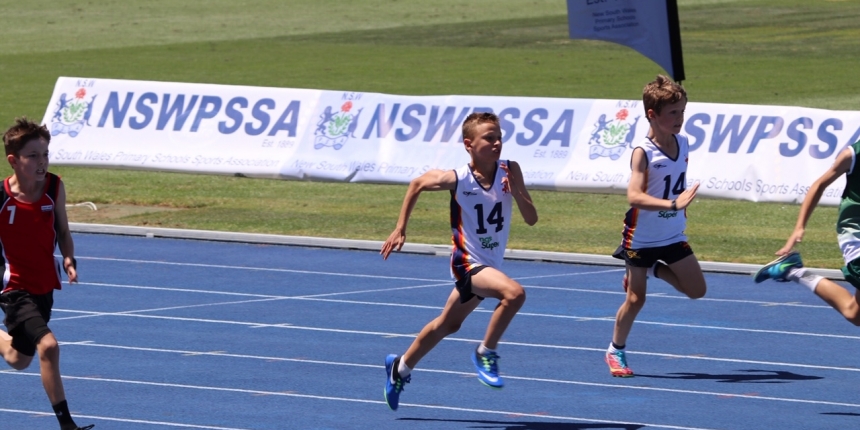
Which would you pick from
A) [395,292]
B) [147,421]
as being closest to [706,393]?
[147,421]

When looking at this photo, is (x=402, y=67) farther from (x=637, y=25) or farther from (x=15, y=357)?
(x=15, y=357)

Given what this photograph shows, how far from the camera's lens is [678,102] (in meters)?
9.79

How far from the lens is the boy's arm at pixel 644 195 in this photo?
365 inches

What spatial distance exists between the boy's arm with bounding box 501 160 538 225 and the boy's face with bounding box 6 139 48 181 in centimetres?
255

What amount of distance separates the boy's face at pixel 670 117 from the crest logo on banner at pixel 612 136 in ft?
31.4

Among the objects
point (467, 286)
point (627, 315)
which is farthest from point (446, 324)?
point (627, 315)

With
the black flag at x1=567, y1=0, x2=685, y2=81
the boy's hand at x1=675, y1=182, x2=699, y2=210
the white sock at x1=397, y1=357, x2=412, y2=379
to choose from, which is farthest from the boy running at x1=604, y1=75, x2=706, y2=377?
the black flag at x1=567, y1=0, x2=685, y2=81

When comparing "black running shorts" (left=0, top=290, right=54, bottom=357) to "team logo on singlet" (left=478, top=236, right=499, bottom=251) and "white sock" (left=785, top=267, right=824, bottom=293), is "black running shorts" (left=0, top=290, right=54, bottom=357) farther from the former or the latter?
"white sock" (left=785, top=267, right=824, bottom=293)

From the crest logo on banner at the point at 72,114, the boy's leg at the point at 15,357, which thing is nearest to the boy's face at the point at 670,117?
the boy's leg at the point at 15,357

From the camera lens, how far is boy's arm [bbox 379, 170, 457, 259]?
891 cm

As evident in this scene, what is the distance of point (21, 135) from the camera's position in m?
8.41

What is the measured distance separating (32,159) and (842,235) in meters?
4.58

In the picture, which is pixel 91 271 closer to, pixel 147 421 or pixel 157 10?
pixel 147 421

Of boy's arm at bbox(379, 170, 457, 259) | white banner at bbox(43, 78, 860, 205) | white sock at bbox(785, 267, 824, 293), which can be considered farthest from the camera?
white banner at bbox(43, 78, 860, 205)
